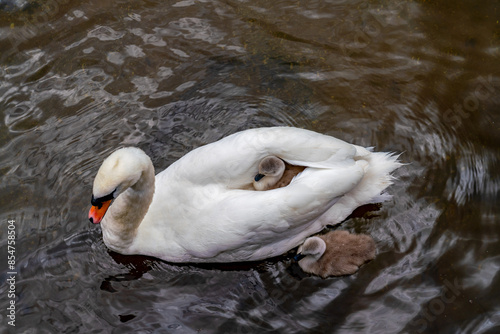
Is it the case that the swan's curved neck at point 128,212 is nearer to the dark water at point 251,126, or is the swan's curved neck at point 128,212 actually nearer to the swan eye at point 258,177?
the dark water at point 251,126

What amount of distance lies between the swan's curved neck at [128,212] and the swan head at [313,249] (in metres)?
1.46

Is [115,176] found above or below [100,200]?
above

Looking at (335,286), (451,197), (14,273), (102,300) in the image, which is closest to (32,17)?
(14,273)

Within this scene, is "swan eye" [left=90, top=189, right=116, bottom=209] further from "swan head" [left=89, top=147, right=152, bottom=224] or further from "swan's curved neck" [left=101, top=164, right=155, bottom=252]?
"swan's curved neck" [left=101, top=164, right=155, bottom=252]

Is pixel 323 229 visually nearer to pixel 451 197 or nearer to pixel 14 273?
pixel 451 197

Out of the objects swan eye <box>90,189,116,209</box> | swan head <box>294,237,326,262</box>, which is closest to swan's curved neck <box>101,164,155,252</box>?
swan eye <box>90,189,116,209</box>

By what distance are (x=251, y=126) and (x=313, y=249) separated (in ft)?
5.81

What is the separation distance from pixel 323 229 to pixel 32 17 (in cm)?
470

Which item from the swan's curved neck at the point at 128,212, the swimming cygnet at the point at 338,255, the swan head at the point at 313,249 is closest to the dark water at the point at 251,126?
the swimming cygnet at the point at 338,255

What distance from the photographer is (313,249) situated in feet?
16.3

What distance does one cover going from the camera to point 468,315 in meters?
4.98

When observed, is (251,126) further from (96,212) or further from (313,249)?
(96,212)

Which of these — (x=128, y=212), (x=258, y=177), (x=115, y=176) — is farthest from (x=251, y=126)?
(x=115, y=176)

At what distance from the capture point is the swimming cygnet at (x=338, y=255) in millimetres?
5078
